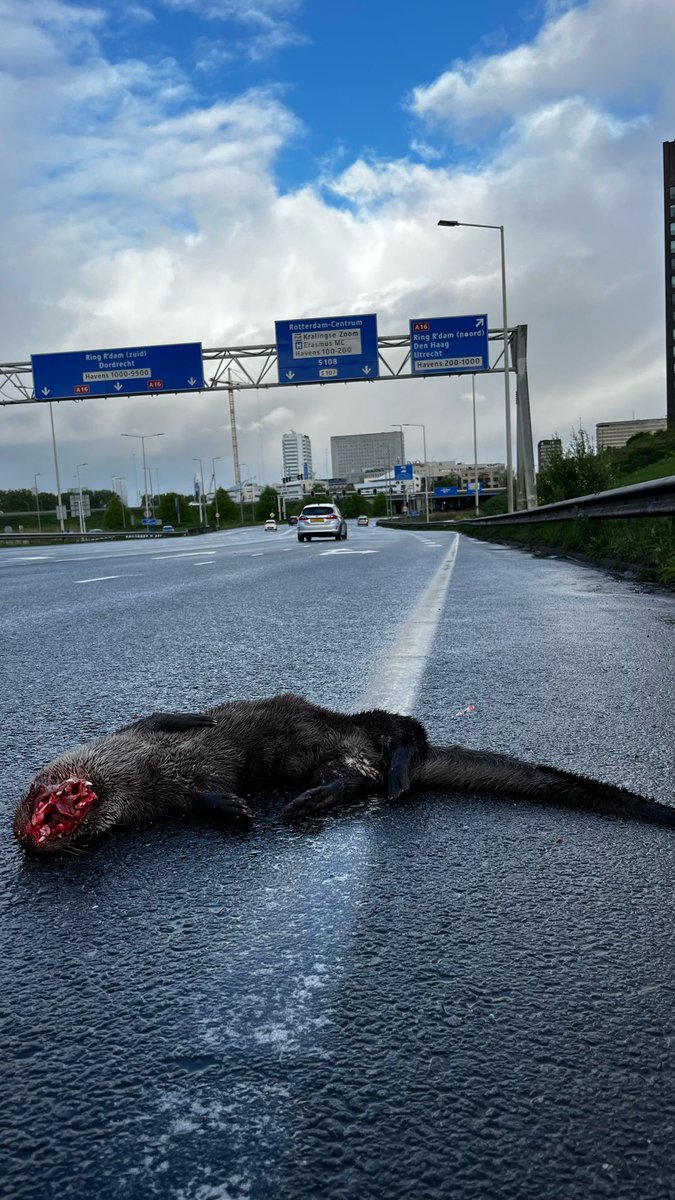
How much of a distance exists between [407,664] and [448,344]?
33931mm

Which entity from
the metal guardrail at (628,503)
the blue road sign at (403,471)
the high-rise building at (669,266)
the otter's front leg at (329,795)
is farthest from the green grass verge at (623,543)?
the blue road sign at (403,471)

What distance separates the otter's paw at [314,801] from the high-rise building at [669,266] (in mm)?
108936

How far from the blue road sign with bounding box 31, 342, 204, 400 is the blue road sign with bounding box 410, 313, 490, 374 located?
8.56m

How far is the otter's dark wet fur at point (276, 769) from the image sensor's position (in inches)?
90.7

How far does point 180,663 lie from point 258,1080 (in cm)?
367

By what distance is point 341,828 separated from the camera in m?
2.33

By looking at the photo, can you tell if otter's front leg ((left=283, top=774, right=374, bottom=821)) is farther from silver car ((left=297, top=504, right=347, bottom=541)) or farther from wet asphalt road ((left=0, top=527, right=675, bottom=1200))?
silver car ((left=297, top=504, right=347, bottom=541))

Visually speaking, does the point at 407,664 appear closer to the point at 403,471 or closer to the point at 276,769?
the point at 276,769

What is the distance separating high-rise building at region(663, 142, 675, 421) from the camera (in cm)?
10400

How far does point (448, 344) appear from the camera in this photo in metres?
36.8

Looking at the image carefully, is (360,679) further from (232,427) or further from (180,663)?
(232,427)

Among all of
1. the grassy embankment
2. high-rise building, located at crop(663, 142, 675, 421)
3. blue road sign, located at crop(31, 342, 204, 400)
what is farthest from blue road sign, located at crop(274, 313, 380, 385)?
high-rise building, located at crop(663, 142, 675, 421)

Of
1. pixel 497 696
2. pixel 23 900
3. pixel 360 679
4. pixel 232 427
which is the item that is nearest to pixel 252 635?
pixel 360 679

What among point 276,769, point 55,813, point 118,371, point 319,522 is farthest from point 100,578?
point 118,371
